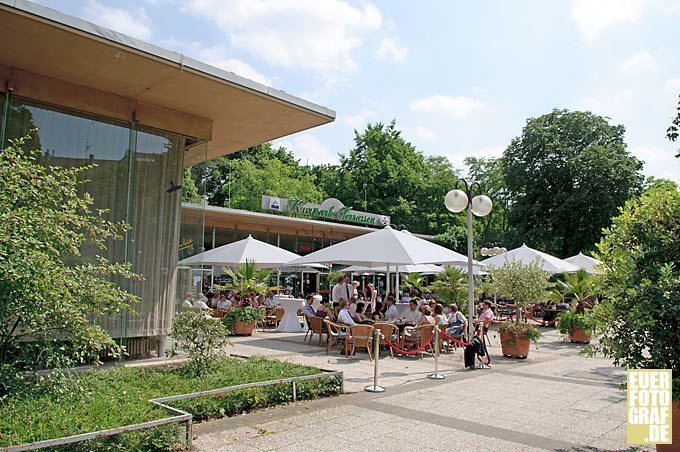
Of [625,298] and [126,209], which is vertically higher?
[126,209]

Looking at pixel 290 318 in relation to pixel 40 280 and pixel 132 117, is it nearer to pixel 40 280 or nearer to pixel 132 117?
pixel 132 117

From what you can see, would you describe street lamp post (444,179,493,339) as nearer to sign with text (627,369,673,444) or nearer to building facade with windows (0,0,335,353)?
building facade with windows (0,0,335,353)

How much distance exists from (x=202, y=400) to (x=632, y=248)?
493cm

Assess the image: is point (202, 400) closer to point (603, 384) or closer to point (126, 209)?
point (126, 209)

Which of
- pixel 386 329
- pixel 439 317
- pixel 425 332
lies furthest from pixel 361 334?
pixel 439 317

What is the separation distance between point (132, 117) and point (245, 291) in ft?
25.1

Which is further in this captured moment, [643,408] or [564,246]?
[564,246]

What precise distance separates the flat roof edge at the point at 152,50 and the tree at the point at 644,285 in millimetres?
5905

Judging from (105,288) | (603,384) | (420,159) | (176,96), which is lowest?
(603,384)

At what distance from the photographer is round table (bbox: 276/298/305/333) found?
16344 mm

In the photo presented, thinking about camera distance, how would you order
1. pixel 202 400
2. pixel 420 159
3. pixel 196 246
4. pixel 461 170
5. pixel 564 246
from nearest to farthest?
pixel 202 400 < pixel 196 246 < pixel 564 246 < pixel 420 159 < pixel 461 170

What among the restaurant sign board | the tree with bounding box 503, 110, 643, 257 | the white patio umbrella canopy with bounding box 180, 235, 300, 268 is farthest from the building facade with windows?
the tree with bounding box 503, 110, 643, 257

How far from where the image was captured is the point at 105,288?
5594 mm

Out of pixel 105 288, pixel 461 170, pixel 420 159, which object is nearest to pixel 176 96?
pixel 105 288
